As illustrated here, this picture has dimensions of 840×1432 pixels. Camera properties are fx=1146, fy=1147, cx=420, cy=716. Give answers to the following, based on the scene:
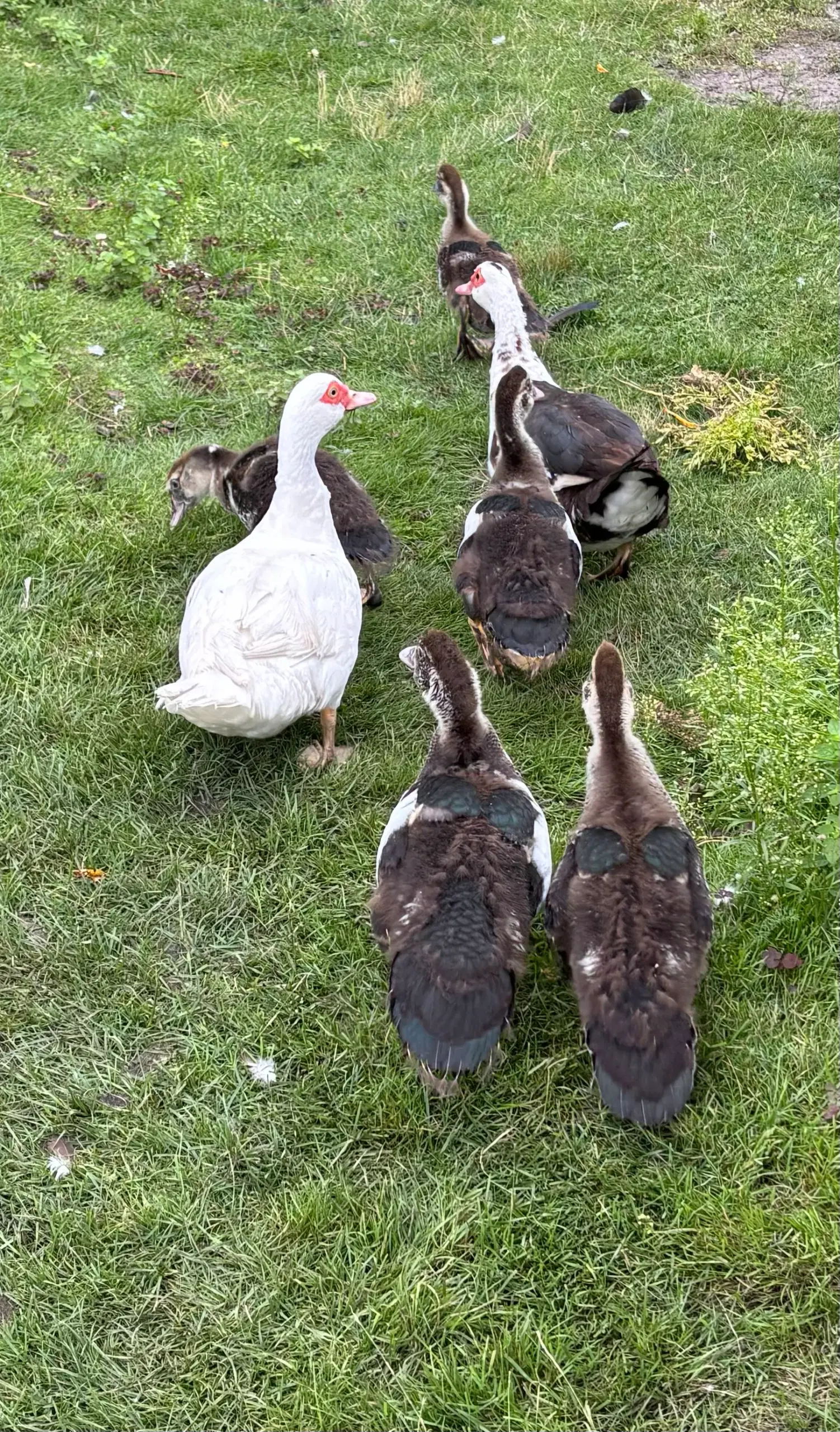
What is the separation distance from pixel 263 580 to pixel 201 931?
1.35 m

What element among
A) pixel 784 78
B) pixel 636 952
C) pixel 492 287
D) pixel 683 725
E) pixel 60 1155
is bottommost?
pixel 60 1155

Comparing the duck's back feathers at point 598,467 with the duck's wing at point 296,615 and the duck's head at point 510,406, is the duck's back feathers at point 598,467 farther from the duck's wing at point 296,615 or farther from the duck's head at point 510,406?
the duck's wing at point 296,615

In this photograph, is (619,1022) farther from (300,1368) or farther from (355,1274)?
(300,1368)

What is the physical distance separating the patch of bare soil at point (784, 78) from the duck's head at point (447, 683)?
7343 millimetres

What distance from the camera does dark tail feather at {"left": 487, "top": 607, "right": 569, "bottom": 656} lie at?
4.67 metres

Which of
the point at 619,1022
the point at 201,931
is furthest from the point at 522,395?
the point at 619,1022

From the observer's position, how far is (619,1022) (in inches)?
123

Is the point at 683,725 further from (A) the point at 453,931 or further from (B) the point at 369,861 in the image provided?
(A) the point at 453,931

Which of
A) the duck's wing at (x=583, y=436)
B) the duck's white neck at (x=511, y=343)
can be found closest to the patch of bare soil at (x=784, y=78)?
the duck's white neck at (x=511, y=343)

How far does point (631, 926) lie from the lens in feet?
10.8

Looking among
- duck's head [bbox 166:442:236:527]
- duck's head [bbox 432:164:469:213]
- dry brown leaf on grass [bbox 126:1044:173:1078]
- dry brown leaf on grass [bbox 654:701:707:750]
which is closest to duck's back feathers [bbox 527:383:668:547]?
dry brown leaf on grass [bbox 654:701:707:750]

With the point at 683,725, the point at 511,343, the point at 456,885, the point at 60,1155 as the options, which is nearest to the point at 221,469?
the point at 511,343

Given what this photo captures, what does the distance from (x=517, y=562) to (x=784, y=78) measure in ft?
23.7

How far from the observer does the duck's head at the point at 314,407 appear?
4707 mm
